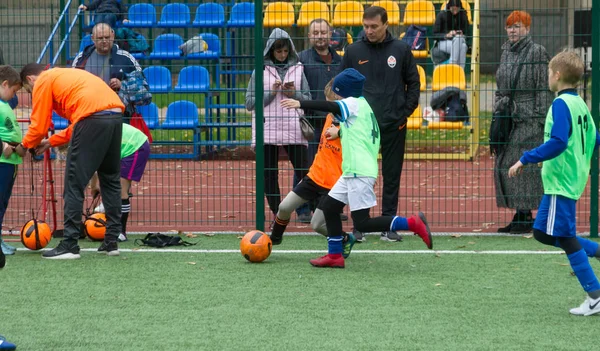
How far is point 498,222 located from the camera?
10.2 metres

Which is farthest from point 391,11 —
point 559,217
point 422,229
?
point 559,217

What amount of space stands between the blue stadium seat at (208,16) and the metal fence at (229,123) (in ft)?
0.18

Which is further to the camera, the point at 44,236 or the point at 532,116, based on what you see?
the point at 532,116

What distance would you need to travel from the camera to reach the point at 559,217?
20.5 ft

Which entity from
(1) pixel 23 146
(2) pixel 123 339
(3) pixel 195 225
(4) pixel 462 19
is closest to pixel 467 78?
(4) pixel 462 19

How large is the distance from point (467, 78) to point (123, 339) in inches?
338

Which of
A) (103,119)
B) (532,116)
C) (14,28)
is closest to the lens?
(103,119)

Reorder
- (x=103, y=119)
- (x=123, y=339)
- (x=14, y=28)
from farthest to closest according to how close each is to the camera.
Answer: (x=14, y=28) → (x=103, y=119) → (x=123, y=339)

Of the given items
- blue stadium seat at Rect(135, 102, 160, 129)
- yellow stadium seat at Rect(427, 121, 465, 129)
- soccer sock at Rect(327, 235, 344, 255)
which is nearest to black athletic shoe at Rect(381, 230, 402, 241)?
soccer sock at Rect(327, 235, 344, 255)

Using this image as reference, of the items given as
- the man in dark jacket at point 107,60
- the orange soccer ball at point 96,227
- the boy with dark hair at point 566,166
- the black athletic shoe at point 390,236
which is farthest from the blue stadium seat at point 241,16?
the boy with dark hair at point 566,166

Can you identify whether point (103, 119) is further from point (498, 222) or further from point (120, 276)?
point (498, 222)

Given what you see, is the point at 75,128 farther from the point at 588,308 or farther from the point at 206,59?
the point at 206,59

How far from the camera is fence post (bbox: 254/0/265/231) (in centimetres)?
950

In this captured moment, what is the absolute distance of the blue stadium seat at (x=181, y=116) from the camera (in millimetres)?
11375
